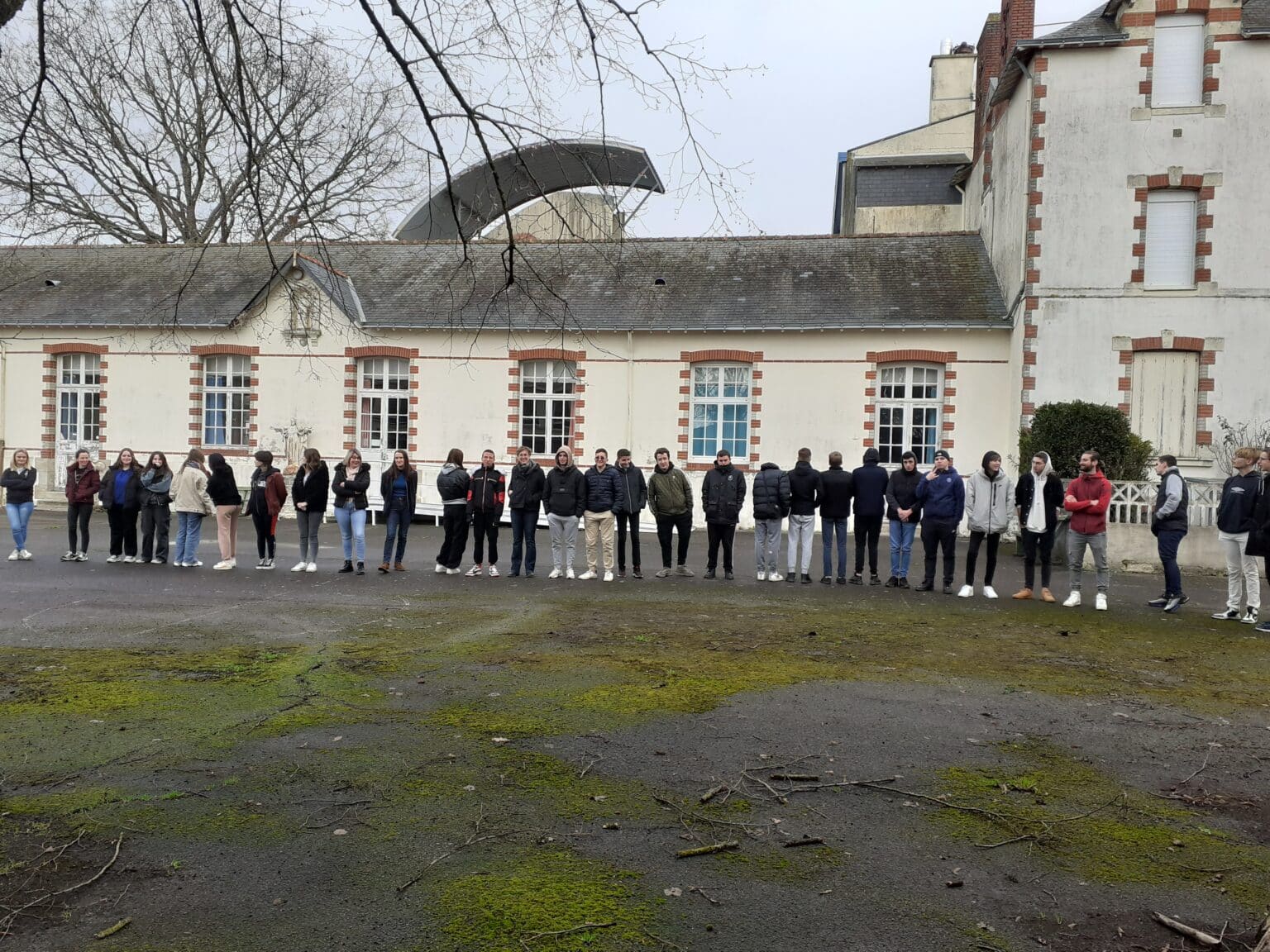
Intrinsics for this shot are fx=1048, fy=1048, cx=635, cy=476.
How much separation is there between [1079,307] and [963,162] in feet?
41.1

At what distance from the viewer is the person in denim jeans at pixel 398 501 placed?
12961mm

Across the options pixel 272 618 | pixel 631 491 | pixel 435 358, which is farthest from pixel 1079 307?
pixel 272 618

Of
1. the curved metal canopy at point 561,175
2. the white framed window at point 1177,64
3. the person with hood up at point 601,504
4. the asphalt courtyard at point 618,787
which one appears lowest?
the asphalt courtyard at point 618,787

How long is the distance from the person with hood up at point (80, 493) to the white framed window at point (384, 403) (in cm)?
841

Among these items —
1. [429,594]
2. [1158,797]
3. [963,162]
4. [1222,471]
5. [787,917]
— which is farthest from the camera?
[963,162]

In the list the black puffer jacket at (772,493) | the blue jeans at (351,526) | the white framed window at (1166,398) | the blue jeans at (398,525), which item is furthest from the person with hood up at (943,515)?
the white framed window at (1166,398)

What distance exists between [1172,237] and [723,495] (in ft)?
34.2

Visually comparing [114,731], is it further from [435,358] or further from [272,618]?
[435,358]

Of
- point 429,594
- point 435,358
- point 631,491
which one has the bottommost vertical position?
point 429,594

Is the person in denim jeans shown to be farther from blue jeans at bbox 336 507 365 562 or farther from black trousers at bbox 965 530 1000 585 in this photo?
black trousers at bbox 965 530 1000 585

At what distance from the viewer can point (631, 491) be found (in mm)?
13000

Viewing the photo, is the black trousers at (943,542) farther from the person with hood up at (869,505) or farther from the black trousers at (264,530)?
the black trousers at (264,530)

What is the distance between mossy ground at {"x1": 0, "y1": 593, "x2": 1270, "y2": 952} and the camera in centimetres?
375

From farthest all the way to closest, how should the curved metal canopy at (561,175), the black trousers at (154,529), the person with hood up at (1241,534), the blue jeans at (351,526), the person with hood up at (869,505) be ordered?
the black trousers at (154,529), the blue jeans at (351,526), the person with hood up at (869,505), the person with hood up at (1241,534), the curved metal canopy at (561,175)
